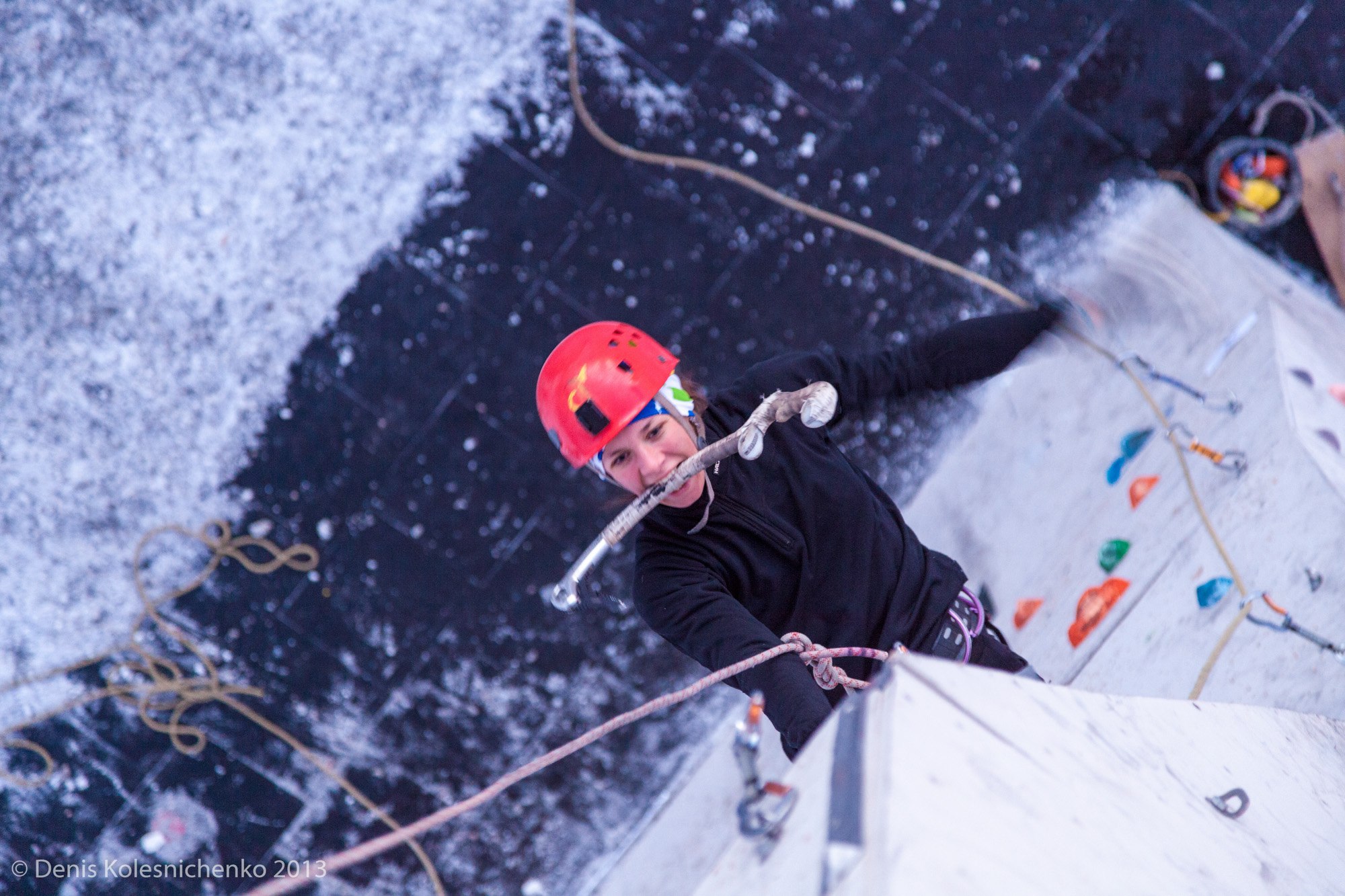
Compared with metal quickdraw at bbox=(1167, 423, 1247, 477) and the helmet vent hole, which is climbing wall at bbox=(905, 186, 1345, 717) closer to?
metal quickdraw at bbox=(1167, 423, 1247, 477)

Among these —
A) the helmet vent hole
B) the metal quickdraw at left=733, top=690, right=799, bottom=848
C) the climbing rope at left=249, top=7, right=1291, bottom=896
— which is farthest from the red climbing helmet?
the metal quickdraw at left=733, top=690, right=799, bottom=848

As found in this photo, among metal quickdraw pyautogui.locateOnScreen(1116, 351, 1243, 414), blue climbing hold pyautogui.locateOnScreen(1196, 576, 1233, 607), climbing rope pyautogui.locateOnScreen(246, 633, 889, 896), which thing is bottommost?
climbing rope pyautogui.locateOnScreen(246, 633, 889, 896)

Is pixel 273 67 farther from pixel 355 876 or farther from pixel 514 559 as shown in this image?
pixel 355 876

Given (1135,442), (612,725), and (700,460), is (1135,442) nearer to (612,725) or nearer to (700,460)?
(700,460)

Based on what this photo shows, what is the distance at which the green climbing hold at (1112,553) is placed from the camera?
2043 millimetres

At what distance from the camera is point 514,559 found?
2.51 meters

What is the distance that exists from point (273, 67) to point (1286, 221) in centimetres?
274

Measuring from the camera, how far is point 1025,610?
7.39 ft

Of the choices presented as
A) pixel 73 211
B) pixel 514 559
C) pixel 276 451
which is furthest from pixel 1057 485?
pixel 73 211

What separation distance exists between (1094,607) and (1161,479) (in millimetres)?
339

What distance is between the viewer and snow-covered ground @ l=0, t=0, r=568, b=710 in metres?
2.41

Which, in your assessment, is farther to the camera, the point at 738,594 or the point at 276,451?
the point at 276,451

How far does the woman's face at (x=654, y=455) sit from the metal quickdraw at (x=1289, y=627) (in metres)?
1.02

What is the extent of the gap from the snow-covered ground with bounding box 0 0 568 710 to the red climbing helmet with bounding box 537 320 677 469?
116 cm
